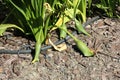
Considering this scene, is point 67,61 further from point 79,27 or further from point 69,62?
point 79,27

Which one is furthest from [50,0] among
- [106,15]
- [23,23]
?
[106,15]

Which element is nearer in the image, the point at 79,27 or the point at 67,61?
the point at 67,61

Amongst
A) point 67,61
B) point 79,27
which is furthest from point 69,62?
point 79,27

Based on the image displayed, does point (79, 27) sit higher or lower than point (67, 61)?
higher

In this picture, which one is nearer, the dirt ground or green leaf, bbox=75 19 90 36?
the dirt ground

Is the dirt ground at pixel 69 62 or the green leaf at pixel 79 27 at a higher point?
the green leaf at pixel 79 27

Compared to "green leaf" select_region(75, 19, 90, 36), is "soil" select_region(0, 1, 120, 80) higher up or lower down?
lower down

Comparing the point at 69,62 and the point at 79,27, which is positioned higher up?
the point at 79,27
